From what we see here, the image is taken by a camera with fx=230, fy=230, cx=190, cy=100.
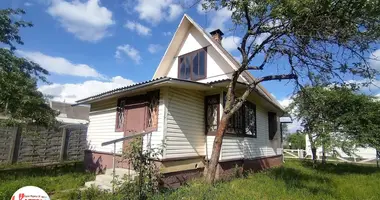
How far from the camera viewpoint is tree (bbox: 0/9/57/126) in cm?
766

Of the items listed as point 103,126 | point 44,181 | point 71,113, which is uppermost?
point 71,113

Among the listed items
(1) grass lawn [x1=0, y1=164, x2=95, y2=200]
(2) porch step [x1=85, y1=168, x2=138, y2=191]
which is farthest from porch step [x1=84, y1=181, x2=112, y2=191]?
(1) grass lawn [x1=0, y1=164, x2=95, y2=200]

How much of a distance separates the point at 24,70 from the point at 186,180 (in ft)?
25.6

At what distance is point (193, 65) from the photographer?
11.1 meters

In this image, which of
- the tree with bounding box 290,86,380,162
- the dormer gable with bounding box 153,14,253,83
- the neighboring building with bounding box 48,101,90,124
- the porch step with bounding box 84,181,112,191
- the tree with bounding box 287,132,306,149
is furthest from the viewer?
the tree with bounding box 287,132,306,149

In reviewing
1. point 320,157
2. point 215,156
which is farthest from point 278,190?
point 320,157

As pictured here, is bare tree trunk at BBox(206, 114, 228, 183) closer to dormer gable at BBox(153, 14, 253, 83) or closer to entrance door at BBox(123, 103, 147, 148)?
entrance door at BBox(123, 103, 147, 148)

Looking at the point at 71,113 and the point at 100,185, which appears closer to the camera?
the point at 100,185

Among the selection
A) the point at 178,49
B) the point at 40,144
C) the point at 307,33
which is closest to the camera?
the point at 307,33

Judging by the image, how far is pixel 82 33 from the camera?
10.6 meters

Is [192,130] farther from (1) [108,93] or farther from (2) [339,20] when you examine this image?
(2) [339,20]

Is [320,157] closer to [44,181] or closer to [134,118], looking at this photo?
[134,118]

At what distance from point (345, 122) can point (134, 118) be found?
1102cm

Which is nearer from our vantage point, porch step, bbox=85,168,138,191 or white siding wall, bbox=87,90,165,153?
porch step, bbox=85,168,138,191
